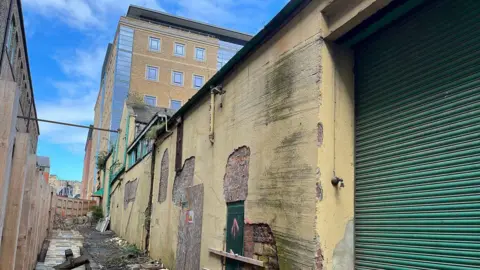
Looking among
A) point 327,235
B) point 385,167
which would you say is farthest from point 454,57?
point 327,235

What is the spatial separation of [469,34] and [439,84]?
42 cm

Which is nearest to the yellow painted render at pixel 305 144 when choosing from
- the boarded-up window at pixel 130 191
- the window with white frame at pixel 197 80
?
the boarded-up window at pixel 130 191

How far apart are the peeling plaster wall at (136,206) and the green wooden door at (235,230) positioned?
22.5ft

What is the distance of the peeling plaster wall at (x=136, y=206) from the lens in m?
12.4

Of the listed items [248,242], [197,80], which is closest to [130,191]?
[248,242]

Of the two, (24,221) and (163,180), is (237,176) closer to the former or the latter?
(24,221)

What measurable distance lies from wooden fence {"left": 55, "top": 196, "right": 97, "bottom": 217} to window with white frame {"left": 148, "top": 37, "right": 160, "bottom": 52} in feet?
56.9

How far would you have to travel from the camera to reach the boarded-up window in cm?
1494

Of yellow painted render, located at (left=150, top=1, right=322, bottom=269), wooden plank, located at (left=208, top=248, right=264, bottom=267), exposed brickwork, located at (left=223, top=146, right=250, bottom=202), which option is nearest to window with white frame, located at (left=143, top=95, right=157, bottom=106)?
yellow painted render, located at (left=150, top=1, right=322, bottom=269)

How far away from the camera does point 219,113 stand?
650 centimetres

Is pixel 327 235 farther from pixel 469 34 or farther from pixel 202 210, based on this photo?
pixel 202 210

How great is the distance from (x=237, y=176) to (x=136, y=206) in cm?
952

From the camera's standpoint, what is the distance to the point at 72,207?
28266mm

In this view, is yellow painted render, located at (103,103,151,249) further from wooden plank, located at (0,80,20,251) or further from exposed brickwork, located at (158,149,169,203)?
wooden plank, located at (0,80,20,251)
